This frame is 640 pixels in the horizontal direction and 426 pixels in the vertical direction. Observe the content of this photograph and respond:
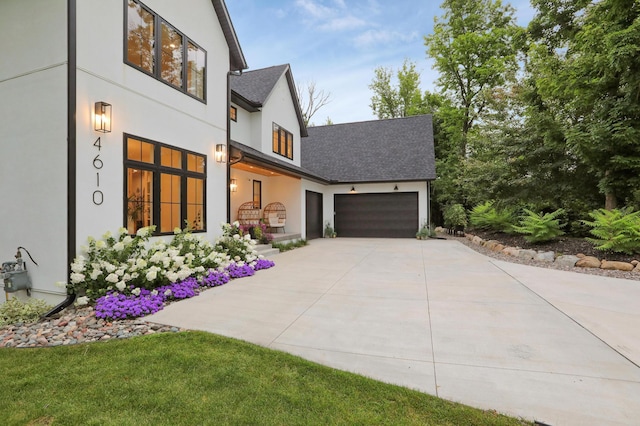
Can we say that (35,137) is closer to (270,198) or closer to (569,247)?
(270,198)

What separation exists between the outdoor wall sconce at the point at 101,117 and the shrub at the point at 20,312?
2595mm

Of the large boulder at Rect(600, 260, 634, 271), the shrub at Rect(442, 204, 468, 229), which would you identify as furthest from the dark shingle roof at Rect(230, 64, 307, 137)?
the large boulder at Rect(600, 260, 634, 271)

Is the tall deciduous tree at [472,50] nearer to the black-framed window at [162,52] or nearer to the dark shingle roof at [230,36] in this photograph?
the dark shingle roof at [230,36]

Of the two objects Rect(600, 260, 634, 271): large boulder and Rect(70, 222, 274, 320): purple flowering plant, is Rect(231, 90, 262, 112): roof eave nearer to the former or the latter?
Rect(70, 222, 274, 320): purple flowering plant

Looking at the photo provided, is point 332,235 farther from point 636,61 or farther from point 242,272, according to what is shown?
point 636,61

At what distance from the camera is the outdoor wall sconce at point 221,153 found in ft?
24.2

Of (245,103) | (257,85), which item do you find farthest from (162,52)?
(257,85)

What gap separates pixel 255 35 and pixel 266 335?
57.0 feet

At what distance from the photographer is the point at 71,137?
168 inches

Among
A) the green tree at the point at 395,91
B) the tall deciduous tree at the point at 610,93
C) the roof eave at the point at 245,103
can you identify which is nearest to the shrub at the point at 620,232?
the tall deciduous tree at the point at 610,93

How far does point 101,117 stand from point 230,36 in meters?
4.52

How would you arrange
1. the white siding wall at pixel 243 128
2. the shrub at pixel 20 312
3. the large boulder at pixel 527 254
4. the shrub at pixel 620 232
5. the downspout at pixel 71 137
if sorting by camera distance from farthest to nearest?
the white siding wall at pixel 243 128 < the large boulder at pixel 527 254 < the shrub at pixel 620 232 < the downspout at pixel 71 137 < the shrub at pixel 20 312

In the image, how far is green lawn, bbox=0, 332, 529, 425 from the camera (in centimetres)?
199

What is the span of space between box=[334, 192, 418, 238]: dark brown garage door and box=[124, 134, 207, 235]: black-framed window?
30.0 feet
